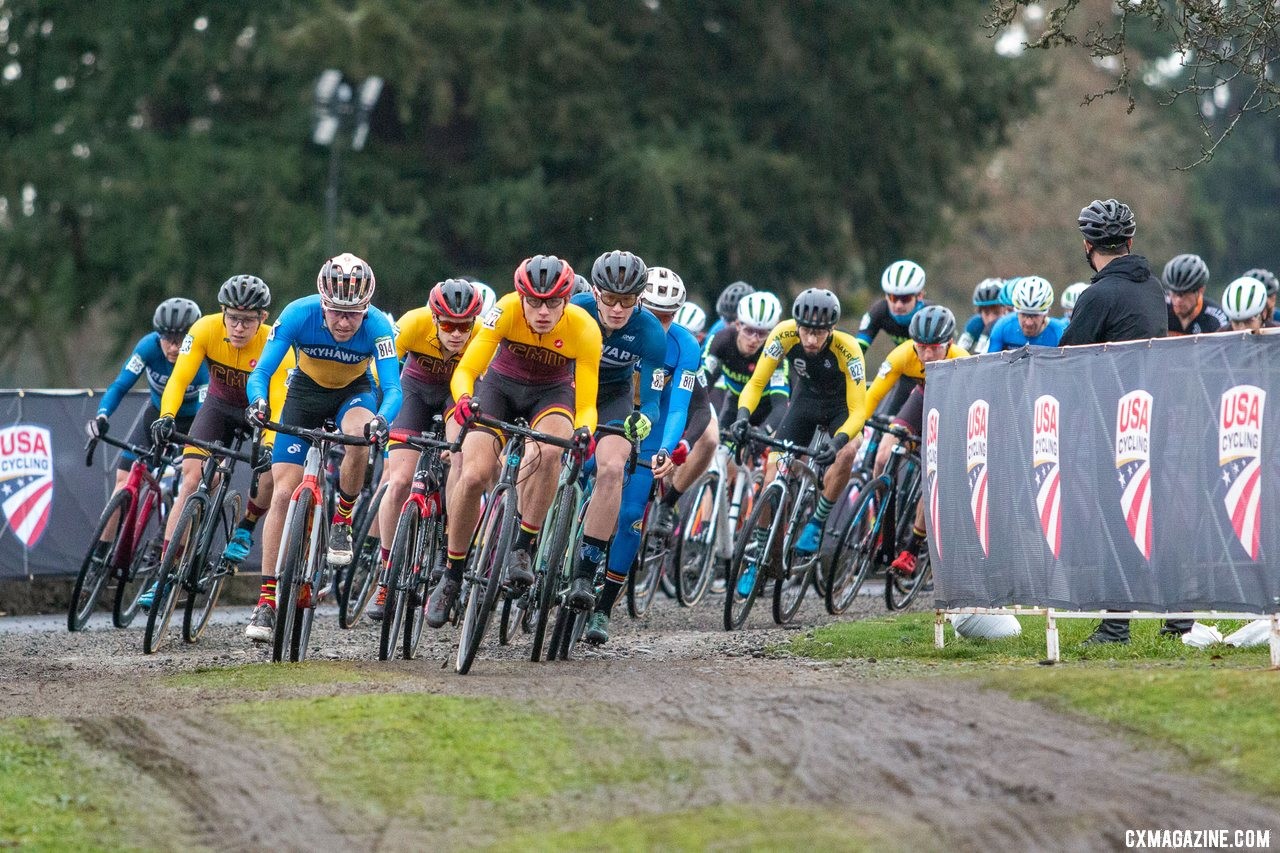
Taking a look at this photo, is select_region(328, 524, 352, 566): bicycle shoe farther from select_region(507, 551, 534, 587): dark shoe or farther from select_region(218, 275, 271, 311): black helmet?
select_region(218, 275, 271, 311): black helmet

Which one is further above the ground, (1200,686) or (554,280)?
(554,280)

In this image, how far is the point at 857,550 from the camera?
14.6m

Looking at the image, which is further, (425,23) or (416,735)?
(425,23)

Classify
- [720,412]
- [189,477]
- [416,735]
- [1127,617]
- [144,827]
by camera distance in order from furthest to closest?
[720,412]
[189,477]
[1127,617]
[416,735]
[144,827]

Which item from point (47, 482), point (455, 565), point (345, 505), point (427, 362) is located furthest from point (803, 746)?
point (47, 482)

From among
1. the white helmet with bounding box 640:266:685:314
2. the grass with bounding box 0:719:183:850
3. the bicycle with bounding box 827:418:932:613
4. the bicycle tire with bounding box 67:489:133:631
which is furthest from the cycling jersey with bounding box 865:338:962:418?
the grass with bounding box 0:719:183:850

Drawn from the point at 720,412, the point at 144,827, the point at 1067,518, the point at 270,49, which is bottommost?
the point at 144,827

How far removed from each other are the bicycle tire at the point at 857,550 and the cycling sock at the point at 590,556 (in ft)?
12.1

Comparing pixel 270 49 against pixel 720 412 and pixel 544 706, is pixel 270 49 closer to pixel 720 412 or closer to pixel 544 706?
pixel 720 412

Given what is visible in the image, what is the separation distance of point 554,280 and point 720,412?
677cm

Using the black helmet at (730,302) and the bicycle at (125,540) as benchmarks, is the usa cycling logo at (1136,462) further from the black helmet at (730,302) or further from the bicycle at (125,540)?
the black helmet at (730,302)

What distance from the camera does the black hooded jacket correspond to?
10.6 m

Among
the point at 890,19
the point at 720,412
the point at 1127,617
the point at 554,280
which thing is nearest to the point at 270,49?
the point at 890,19

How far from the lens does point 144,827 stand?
23.8 feet
